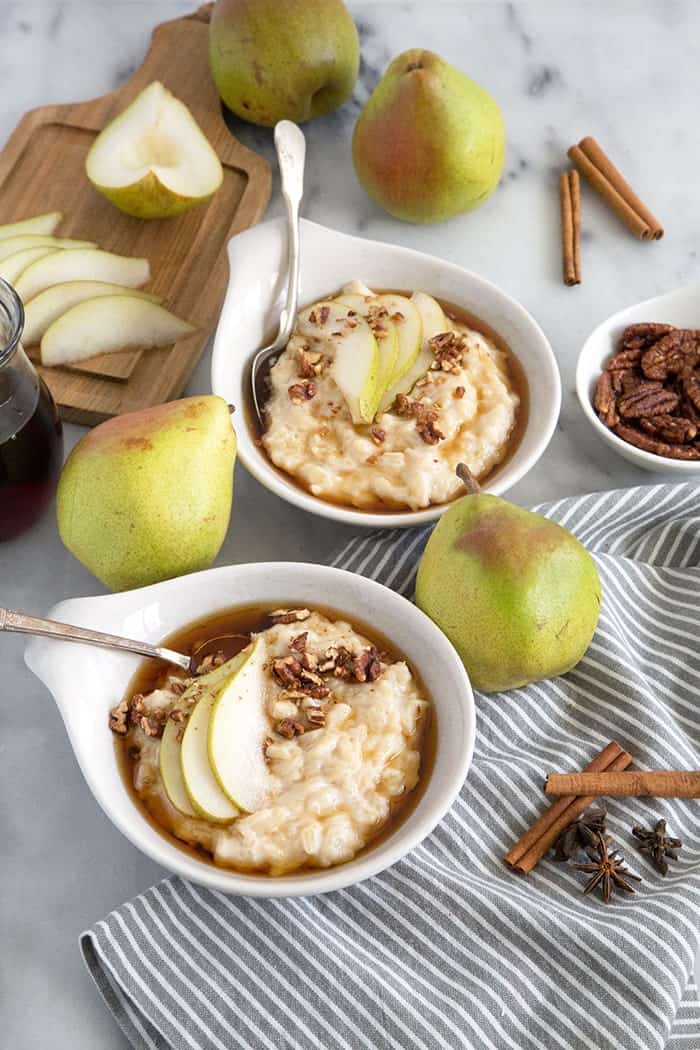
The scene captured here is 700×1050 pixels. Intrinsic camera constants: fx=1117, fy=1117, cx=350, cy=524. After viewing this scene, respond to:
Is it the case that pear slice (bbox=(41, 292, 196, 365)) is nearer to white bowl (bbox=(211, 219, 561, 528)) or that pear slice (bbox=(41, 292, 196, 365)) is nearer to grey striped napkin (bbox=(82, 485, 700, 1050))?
white bowl (bbox=(211, 219, 561, 528))

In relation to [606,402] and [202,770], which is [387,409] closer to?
[606,402]

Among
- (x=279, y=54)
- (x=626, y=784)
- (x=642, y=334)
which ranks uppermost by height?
(x=279, y=54)

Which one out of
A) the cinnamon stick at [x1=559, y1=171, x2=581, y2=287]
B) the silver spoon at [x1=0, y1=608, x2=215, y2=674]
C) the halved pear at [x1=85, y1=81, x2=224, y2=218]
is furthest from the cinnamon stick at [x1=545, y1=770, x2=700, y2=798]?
the halved pear at [x1=85, y1=81, x2=224, y2=218]

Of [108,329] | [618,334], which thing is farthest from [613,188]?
[108,329]

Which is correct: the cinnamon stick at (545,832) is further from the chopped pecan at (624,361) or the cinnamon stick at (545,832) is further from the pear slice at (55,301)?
the pear slice at (55,301)

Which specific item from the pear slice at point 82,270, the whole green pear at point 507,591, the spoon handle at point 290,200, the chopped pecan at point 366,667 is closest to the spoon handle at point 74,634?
the chopped pecan at point 366,667

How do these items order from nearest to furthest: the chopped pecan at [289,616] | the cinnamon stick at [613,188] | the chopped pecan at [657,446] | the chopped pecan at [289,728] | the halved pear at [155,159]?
1. the chopped pecan at [289,728]
2. the chopped pecan at [289,616]
3. the chopped pecan at [657,446]
4. the halved pear at [155,159]
5. the cinnamon stick at [613,188]
